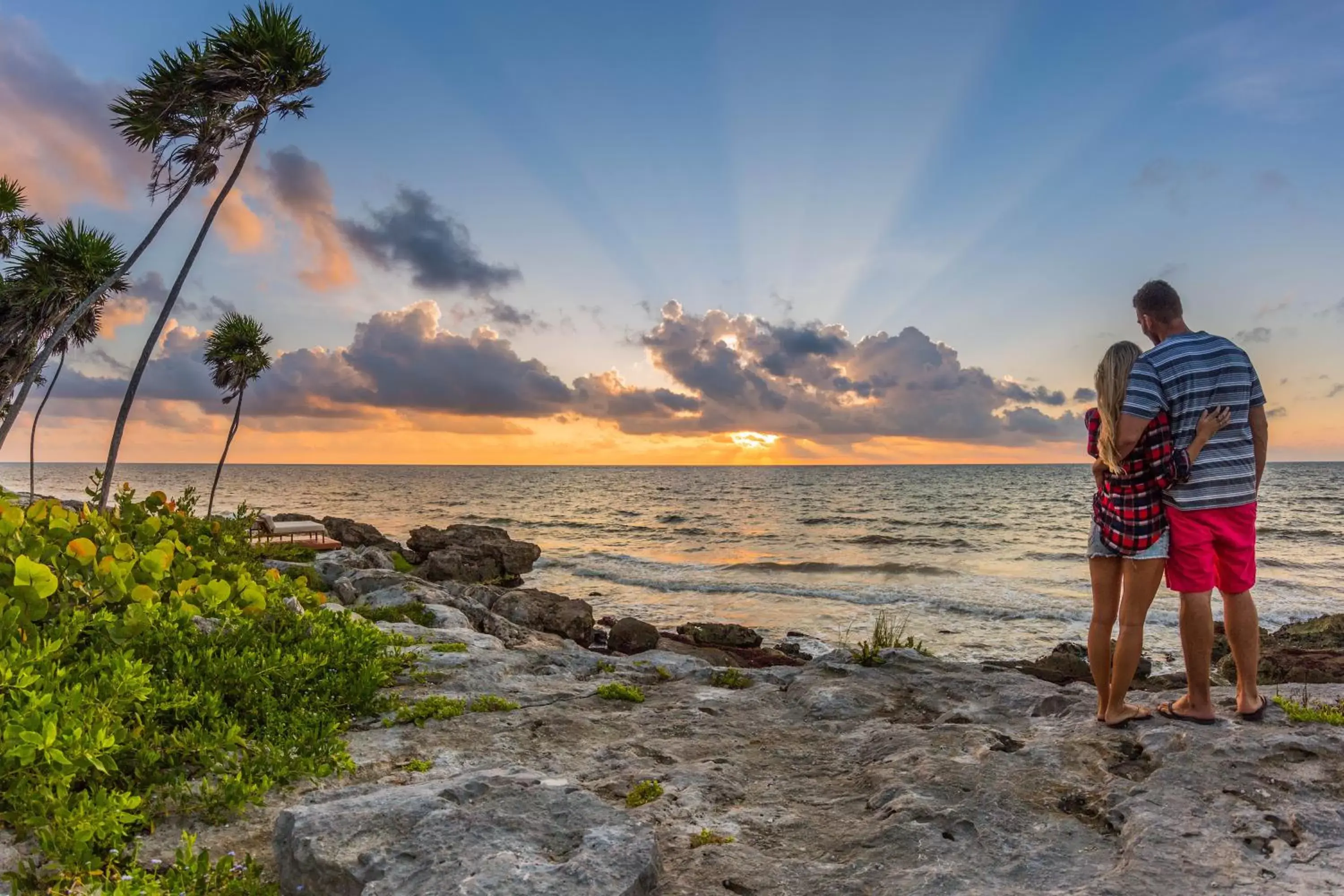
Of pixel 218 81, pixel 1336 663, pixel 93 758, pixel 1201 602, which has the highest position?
pixel 218 81

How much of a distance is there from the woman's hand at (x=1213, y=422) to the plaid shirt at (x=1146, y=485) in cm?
16

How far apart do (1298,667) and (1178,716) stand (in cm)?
573

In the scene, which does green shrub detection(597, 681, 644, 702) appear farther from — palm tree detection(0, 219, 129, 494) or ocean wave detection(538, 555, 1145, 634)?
palm tree detection(0, 219, 129, 494)

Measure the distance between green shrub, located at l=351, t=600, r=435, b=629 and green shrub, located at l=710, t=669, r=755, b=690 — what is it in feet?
14.2

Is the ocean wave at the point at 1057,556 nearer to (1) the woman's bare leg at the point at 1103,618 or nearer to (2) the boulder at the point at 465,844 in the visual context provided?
(1) the woman's bare leg at the point at 1103,618

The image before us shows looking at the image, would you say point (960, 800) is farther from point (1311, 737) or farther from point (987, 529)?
point (987, 529)

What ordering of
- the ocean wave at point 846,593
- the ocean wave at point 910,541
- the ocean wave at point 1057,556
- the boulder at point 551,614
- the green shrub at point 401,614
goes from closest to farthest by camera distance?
1. the green shrub at point 401,614
2. the boulder at point 551,614
3. the ocean wave at point 846,593
4. the ocean wave at point 1057,556
5. the ocean wave at point 910,541

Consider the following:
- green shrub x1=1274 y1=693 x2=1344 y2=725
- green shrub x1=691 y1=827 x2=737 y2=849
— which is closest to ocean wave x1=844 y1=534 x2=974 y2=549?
green shrub x1=1274 y1=693 x2=1344 y2=725

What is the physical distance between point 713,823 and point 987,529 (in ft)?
132

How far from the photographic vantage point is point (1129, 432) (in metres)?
4.30

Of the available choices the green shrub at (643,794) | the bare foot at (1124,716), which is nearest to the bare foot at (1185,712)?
the bare foot at (1124,716)

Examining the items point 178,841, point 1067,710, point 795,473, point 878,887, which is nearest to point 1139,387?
point 1067,710

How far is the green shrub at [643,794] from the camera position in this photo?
3.59 meters

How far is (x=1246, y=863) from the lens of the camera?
288cm
